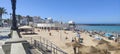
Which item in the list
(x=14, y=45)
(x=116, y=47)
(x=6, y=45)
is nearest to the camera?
(x=14, y=45)

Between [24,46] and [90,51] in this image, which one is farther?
[90,51]

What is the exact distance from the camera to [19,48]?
3.84 m

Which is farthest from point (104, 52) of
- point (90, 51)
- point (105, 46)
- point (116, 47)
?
point (116, 47)

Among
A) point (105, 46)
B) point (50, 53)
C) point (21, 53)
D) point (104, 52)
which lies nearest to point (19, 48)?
point (21, 53)

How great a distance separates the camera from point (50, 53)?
11016 millimetres

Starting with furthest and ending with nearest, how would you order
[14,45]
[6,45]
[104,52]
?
[104,52] → [6,45] → [14,45]

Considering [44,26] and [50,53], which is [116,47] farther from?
[44,26]

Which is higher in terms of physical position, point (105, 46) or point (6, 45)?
point (6, 45)

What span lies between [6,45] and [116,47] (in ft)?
59.5

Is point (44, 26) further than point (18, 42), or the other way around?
point (44, 26)

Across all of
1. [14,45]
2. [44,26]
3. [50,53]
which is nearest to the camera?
[14,45]

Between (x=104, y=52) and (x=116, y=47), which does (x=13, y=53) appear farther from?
(x=116, y=47)

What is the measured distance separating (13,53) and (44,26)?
73632mm

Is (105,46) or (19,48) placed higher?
(19,48)
